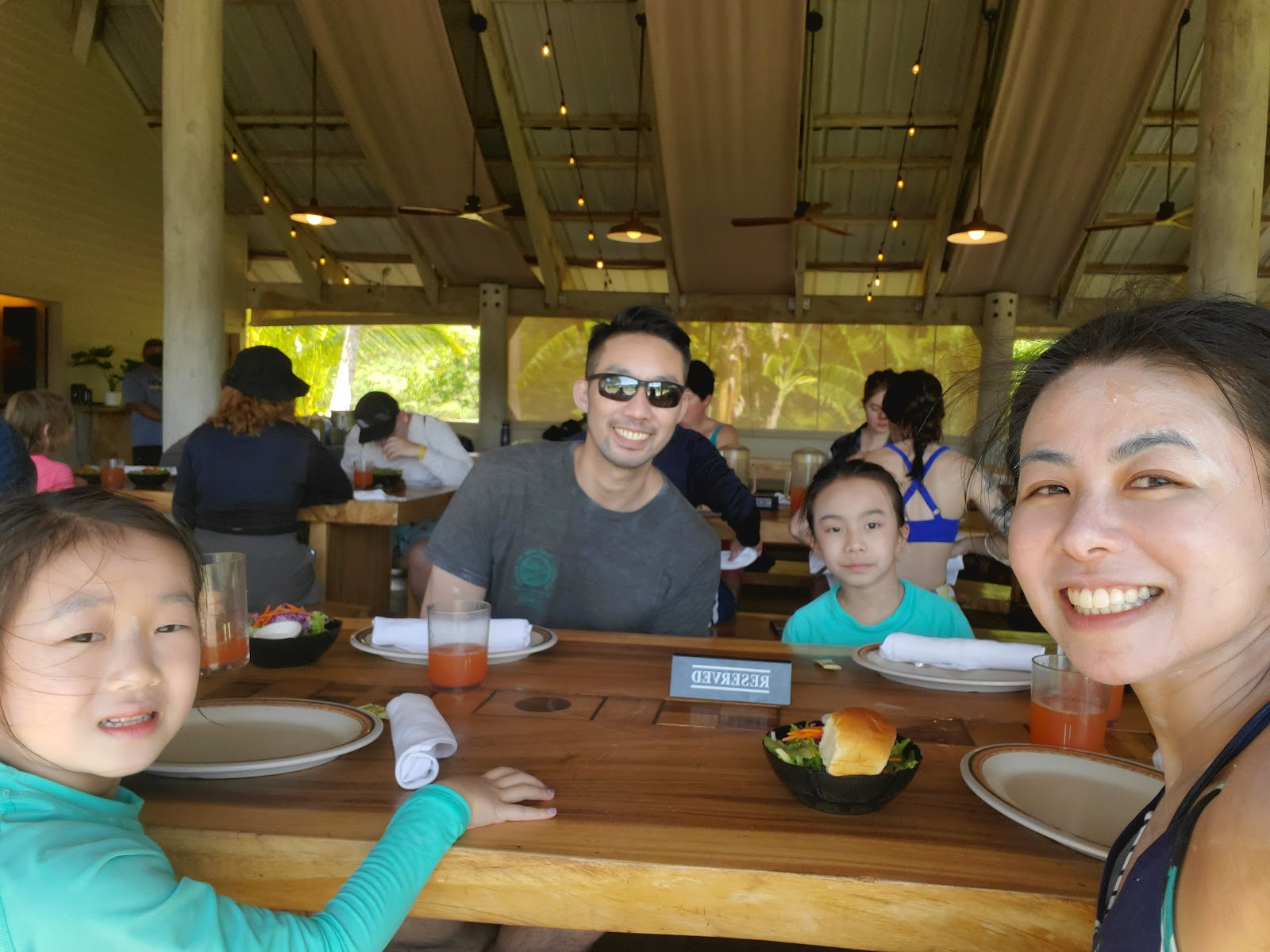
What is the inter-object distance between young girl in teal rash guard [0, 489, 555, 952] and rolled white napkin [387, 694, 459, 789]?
0.09m

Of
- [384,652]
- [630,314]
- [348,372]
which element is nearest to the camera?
[384,652]

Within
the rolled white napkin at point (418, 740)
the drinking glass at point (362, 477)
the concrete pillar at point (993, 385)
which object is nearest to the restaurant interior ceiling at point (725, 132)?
the drinking glass at point (362, 477)

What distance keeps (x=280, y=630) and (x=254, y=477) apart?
2.06 meters

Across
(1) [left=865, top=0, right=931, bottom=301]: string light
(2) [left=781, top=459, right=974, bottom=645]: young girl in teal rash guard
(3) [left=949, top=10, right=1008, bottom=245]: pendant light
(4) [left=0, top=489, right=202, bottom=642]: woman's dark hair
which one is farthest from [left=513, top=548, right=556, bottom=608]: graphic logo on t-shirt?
(1) [left=865, top=0, right=931, bottom=301]: string light

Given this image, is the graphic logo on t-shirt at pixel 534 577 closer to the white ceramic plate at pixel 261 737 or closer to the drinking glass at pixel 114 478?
the white ceramic plate at pixel 261 737

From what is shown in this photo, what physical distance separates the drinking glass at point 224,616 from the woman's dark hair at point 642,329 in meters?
0.95

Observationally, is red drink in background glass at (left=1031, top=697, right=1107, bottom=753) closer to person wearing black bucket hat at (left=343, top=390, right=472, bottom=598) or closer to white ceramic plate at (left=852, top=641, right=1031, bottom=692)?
white ceramic plate at (left=852, top=641, right=1031, bottom=692)

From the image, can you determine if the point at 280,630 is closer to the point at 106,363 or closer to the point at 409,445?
the point at 409,445

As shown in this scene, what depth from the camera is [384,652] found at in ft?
5.60

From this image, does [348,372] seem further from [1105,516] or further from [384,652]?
[1105,516]

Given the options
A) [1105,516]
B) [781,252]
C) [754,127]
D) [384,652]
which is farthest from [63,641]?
[781,252]

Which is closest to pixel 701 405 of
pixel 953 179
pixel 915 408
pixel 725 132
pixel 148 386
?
pixel 915 408

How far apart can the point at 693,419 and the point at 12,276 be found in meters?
8.63

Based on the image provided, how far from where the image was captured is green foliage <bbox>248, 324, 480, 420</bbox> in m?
14.3
